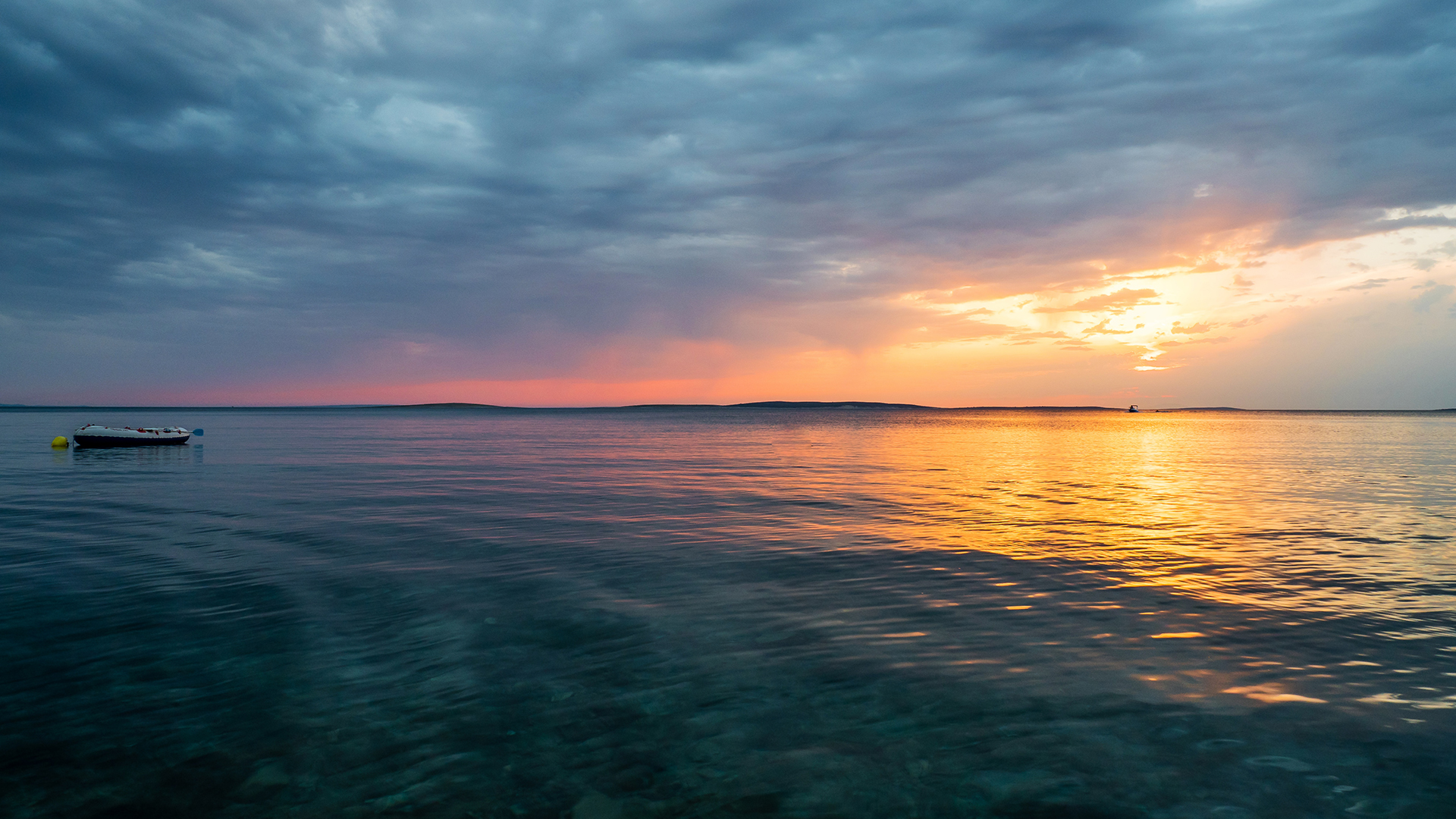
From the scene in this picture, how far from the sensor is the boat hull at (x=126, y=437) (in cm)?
5928

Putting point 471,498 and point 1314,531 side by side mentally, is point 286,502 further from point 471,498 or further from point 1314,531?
point 1314,531

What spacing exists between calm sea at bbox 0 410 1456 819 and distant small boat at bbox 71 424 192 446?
46.3 meters

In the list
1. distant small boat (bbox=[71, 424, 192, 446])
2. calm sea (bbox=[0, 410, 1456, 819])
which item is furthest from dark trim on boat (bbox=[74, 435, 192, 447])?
calm sea (bbox=[0, 410, 1456, 819])

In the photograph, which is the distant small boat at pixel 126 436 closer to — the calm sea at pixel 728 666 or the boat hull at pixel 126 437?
the boat hull at pixel 126 437

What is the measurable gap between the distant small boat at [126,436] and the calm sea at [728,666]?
46.3 meters

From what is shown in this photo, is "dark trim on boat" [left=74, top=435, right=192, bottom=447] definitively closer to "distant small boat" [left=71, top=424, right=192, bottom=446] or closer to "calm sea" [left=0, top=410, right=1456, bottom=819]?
"distant small boat" [left=71, top=424, right=192, bottom=446]

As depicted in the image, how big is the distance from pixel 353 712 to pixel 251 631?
4.37 metres

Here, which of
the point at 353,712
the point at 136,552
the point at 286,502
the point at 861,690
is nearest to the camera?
the point at 353,712

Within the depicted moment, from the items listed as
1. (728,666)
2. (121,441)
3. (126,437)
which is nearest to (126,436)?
(126,437)

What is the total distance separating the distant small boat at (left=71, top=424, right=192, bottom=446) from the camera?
194 ft

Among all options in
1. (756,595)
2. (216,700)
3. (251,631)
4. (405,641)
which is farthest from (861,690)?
(251,631)

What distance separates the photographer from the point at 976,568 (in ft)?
51.2

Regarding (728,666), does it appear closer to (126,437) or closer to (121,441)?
(126,437)

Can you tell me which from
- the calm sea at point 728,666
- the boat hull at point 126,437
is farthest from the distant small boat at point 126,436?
the calm sea at point 728,666
